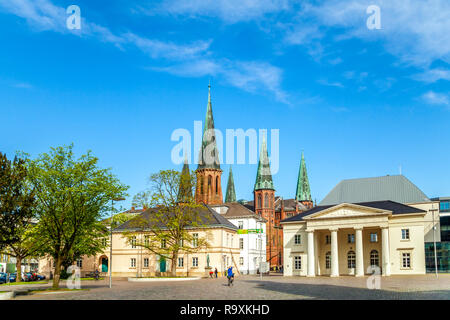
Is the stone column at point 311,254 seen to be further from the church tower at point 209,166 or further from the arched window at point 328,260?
the church tower at point 209,166

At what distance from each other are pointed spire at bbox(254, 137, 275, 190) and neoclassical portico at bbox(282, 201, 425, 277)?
51.2 m

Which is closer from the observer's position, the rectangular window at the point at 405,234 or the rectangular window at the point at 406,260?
the rectangular window at the point at 406,260

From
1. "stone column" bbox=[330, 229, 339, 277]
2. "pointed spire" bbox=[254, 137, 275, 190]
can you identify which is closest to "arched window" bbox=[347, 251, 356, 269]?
"stone column" bbox=[330, 229, 339, 277]

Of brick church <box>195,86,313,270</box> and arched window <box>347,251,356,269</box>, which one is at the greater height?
brick church <box>195,86,313,270</box>

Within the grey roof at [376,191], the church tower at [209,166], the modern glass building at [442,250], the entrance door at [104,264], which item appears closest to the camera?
the modern glass building at [442,250]

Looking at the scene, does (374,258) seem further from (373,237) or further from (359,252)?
(359,252)

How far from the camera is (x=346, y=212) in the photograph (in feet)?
218

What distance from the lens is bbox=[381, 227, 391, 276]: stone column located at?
205ft

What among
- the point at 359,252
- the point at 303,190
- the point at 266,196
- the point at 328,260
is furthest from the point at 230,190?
the point at 359,252

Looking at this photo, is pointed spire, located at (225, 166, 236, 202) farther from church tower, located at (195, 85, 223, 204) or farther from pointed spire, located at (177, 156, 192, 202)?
pointed spire, located at (177, 156, 192, 202)

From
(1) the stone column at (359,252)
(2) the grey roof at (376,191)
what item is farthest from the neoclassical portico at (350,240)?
(2) the grey roof at (376,191)

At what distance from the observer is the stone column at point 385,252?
6244 cm

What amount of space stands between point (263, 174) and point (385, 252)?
64103mm
